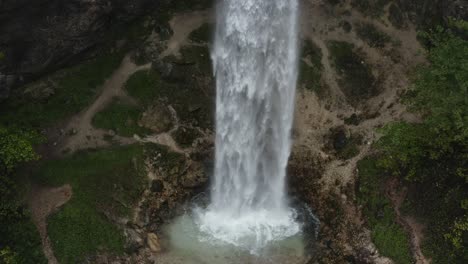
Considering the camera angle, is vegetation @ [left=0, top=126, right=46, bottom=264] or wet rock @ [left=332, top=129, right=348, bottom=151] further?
wet rock @ [left=332, top=129, right=348, bottom=151]

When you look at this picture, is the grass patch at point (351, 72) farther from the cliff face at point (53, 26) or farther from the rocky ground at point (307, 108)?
the cliff face at point (53, 26)

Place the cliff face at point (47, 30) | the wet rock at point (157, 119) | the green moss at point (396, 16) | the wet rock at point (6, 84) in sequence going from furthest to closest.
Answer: the green moss at point (396, 16) → the wet rock at point (157, 119) → the wet rock at point (6, 84) → the cliff face at point (47, 30)

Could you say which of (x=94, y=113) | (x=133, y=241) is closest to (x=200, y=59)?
(x=94, y=113)

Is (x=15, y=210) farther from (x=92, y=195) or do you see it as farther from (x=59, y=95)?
(x=59, y=95)

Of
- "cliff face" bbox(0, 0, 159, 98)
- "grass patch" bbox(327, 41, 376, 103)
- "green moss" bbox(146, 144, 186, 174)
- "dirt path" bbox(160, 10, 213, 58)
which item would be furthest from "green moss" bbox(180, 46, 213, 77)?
"grass patch" bbox(327, 41, 376, 103)

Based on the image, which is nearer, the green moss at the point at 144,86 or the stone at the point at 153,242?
the stone at the point at 153,242

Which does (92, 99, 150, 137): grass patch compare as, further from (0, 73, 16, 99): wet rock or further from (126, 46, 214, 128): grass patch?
(0, 73, 16, 99): wet rock

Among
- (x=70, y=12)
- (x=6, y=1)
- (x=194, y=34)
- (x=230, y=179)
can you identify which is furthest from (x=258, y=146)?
(x=6, y=1)

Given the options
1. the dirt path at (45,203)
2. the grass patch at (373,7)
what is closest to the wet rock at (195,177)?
the dirt path at (45,203)
